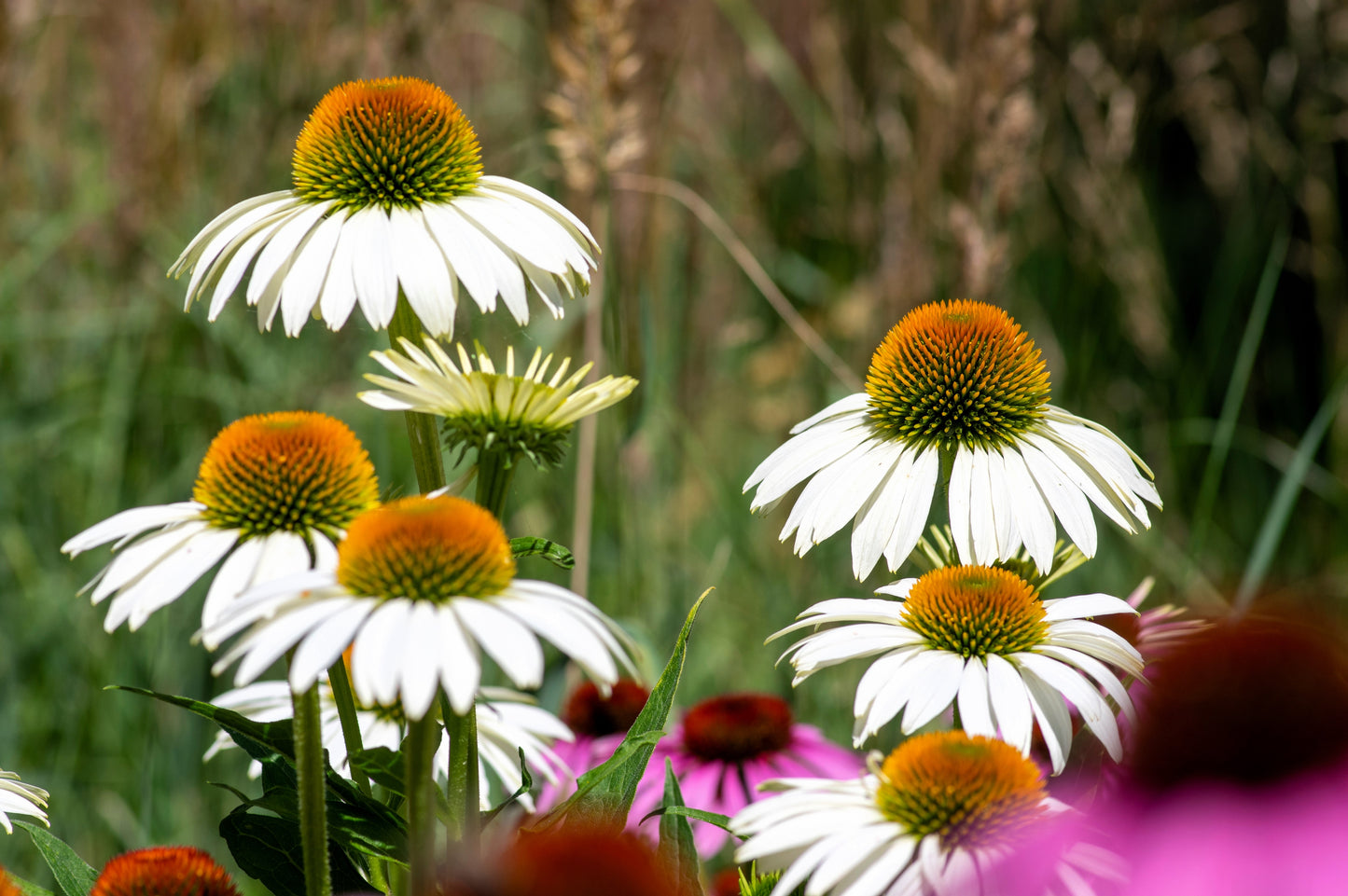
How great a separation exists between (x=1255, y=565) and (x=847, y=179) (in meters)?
1.32

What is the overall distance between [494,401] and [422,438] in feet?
0.25

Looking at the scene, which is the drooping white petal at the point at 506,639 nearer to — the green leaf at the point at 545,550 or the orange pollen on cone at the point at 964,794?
the green leaf at the point at 545,550

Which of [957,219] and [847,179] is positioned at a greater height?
[847,179]

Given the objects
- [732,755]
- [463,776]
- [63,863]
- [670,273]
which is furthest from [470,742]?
[670,273]

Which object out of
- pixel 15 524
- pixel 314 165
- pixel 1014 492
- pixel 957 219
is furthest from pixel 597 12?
pixel 15 524

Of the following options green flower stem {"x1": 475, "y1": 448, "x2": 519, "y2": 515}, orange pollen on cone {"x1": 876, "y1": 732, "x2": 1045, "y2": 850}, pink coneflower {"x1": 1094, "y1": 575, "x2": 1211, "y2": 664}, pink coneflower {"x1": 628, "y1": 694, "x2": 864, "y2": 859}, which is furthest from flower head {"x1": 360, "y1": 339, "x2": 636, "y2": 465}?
pink coneflower {"x1": 628, "y1": 694, "x2": 864, "y2": 859}

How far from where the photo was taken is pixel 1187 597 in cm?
148

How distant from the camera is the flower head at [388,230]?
58cm

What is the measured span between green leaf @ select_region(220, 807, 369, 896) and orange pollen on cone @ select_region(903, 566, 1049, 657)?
12.8 inches

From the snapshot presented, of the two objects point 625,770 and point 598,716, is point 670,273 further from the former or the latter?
point 625,770

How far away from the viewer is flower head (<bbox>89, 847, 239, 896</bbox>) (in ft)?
1.65

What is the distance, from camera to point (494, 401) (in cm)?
55

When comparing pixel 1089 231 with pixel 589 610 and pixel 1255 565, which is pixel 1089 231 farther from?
pixel 589 610

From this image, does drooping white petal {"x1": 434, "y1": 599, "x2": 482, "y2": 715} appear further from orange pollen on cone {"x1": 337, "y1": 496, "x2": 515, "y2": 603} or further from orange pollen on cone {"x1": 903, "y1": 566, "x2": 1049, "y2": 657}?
orange pollen on cone {"x1": 903, "y1": 566, "x2": 1049, "y2": 657}
